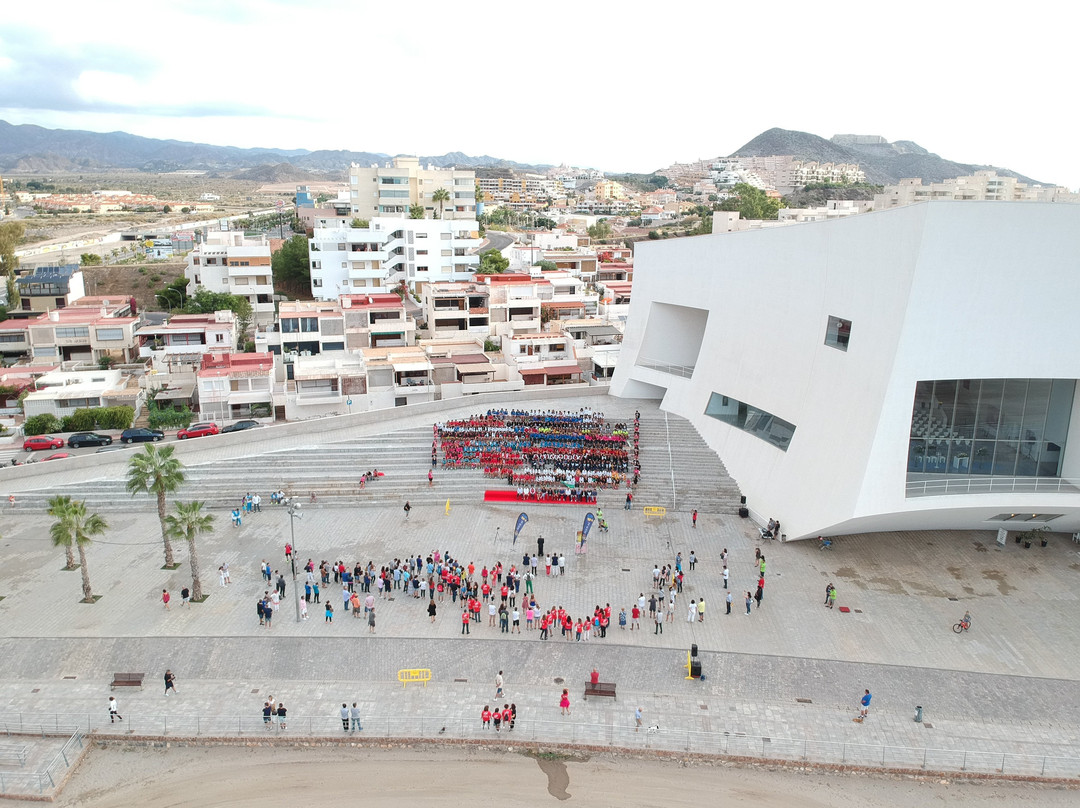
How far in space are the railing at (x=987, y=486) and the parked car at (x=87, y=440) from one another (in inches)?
1277

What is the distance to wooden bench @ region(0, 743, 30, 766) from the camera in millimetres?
15087

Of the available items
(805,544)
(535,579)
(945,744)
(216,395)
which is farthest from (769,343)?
(216,395)

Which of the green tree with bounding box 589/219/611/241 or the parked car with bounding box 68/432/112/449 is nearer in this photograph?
the parked car with bounding box 68/432/112/449

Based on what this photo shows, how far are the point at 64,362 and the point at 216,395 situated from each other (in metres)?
16.0

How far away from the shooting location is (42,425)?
114 ft

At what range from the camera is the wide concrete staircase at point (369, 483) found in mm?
27125

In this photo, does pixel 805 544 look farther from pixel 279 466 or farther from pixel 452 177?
pixel 452 177

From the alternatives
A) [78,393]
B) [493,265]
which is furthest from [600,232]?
[78,393]

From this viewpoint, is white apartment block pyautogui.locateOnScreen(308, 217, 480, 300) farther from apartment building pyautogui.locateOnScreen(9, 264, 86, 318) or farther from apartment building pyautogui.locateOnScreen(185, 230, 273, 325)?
apartment building pyautogui.locateOnScreen(9, 264, 86, 318)

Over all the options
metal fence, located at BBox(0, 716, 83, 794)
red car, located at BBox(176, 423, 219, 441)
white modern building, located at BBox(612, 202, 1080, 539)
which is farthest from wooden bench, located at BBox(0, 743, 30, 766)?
white modern building, located at BBox(612, 202, 1080, 539)

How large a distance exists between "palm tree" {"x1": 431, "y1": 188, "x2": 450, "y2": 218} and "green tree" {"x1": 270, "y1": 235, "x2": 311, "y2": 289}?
1828cm

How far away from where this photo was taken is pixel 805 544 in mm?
24516

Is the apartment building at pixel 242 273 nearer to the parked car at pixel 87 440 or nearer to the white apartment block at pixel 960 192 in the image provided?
the parked car at pixel 87 440

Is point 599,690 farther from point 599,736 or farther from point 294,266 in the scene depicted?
point 294,266
